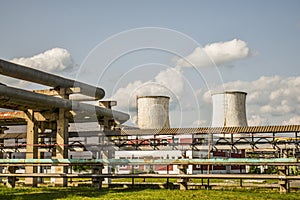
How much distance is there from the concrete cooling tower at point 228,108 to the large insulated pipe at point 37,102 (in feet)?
25.7

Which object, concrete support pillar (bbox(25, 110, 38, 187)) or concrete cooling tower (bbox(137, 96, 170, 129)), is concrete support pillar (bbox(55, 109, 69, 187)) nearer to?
concrete support pillar (bbox(25, 110, 38, 187))

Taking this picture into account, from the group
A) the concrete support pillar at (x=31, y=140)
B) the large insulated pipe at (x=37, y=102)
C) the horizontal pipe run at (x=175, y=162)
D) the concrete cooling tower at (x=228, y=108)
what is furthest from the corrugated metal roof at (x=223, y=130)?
the horizontal pipe run at (x=175, y=162)

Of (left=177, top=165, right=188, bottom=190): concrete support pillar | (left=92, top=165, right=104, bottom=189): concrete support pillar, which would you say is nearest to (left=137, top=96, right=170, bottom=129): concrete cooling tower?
(left=92, top=165, right=104, bottom=189): concrete support pillar

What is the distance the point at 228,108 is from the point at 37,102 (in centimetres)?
1403

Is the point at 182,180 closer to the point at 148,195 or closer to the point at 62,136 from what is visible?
the point at 148,195

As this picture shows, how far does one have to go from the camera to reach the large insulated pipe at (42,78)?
16312 millimetres

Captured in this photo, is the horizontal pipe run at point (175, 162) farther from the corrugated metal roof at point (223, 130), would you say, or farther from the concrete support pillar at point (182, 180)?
the corrugated metal roof at point (223, 130)

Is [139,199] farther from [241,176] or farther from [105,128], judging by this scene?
[105,128]

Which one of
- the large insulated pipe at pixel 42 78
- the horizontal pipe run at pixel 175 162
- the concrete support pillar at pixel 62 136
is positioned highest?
the large insulated pipe at pixel 42 78

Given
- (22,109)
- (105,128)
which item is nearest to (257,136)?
(105,128)

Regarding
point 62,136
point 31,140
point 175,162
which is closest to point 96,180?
point 175,162

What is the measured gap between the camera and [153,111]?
1003 inches

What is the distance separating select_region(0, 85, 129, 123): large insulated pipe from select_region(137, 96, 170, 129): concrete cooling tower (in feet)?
9.52

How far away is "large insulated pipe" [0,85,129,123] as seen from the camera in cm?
1585
